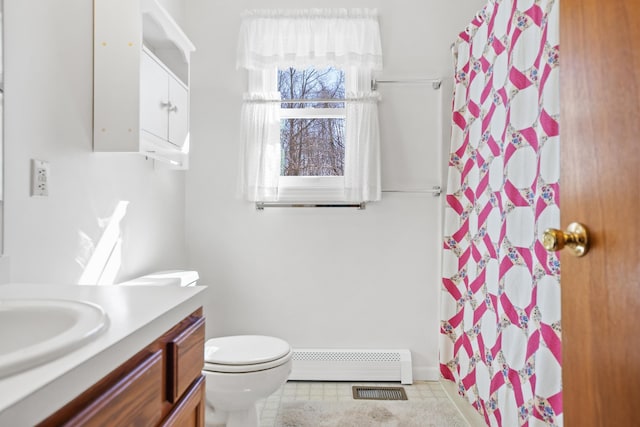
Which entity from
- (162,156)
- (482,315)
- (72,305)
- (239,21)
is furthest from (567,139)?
(239,21)

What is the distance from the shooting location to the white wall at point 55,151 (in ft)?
3.83

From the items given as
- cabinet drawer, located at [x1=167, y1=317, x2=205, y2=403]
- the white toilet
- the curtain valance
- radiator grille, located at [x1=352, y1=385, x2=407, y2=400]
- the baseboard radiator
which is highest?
the curtain valance

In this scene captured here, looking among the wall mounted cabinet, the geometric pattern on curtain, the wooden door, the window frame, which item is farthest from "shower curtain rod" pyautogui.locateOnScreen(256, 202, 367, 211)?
the wooden door

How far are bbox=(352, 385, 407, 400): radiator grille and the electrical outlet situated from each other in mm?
1715

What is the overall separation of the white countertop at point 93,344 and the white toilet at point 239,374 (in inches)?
27.3

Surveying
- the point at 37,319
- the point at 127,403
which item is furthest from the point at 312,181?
the point at 127,403

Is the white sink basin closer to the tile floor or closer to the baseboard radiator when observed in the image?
the tile floor

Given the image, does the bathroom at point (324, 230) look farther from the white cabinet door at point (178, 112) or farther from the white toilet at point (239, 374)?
the white toilet at point (239, 374)

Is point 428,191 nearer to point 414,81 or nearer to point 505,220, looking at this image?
point 414,81

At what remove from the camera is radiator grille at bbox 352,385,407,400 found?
2.24 m

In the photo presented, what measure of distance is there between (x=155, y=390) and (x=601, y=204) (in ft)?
2.70

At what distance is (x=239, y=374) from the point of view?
1.62 meters

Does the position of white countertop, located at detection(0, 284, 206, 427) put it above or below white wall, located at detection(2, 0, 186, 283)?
below

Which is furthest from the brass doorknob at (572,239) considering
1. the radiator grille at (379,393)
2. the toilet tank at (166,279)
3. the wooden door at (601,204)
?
the radiator grille at (379,393)
